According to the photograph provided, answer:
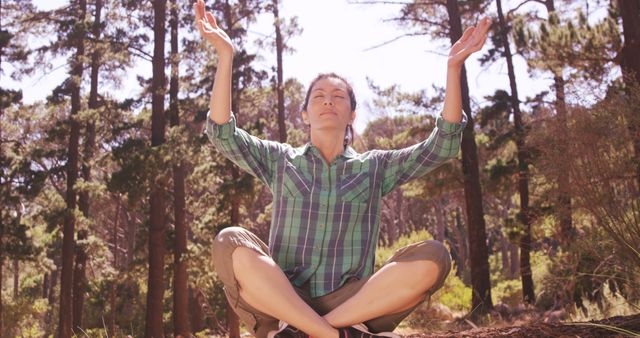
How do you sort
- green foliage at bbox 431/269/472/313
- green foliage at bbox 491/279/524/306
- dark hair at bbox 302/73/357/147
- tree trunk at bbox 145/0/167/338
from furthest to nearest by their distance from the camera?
green foliage at bbox 491/279/524/306 → green foliage at bbox 431/269/472/313 → tree trunk at bbox 145/0/167/338 → dark hair at bbox 302/73/357/147

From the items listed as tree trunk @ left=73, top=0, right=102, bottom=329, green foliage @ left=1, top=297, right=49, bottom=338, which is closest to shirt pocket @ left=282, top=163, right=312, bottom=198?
tree trunk @ left=73, top=0, right=102, bottom=329

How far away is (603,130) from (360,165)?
3.05 m

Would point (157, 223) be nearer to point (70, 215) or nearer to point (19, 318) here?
point (70, 215)

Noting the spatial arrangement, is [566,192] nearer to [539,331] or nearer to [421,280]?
[539,331]

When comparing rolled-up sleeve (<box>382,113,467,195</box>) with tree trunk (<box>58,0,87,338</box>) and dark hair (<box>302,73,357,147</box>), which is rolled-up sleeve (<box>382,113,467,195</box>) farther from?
tree trunk (<box>58,0,87,338</box>)

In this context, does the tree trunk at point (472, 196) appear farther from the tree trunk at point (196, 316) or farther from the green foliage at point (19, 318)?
the green foliage at point (19, 318)

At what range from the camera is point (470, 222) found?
1096 cm

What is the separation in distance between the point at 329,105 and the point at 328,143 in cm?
17

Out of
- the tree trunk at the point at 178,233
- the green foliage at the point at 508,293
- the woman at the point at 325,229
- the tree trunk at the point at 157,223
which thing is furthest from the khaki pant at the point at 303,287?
the green foliage at the point at 508,293

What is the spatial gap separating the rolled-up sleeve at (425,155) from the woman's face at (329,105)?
26 cm

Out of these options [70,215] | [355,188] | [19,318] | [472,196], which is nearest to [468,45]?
[355,188]

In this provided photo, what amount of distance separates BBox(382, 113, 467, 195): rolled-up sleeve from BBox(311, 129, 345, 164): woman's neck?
21 cm

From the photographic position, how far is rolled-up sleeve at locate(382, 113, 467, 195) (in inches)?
100

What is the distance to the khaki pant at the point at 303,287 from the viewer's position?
7.52 ft
